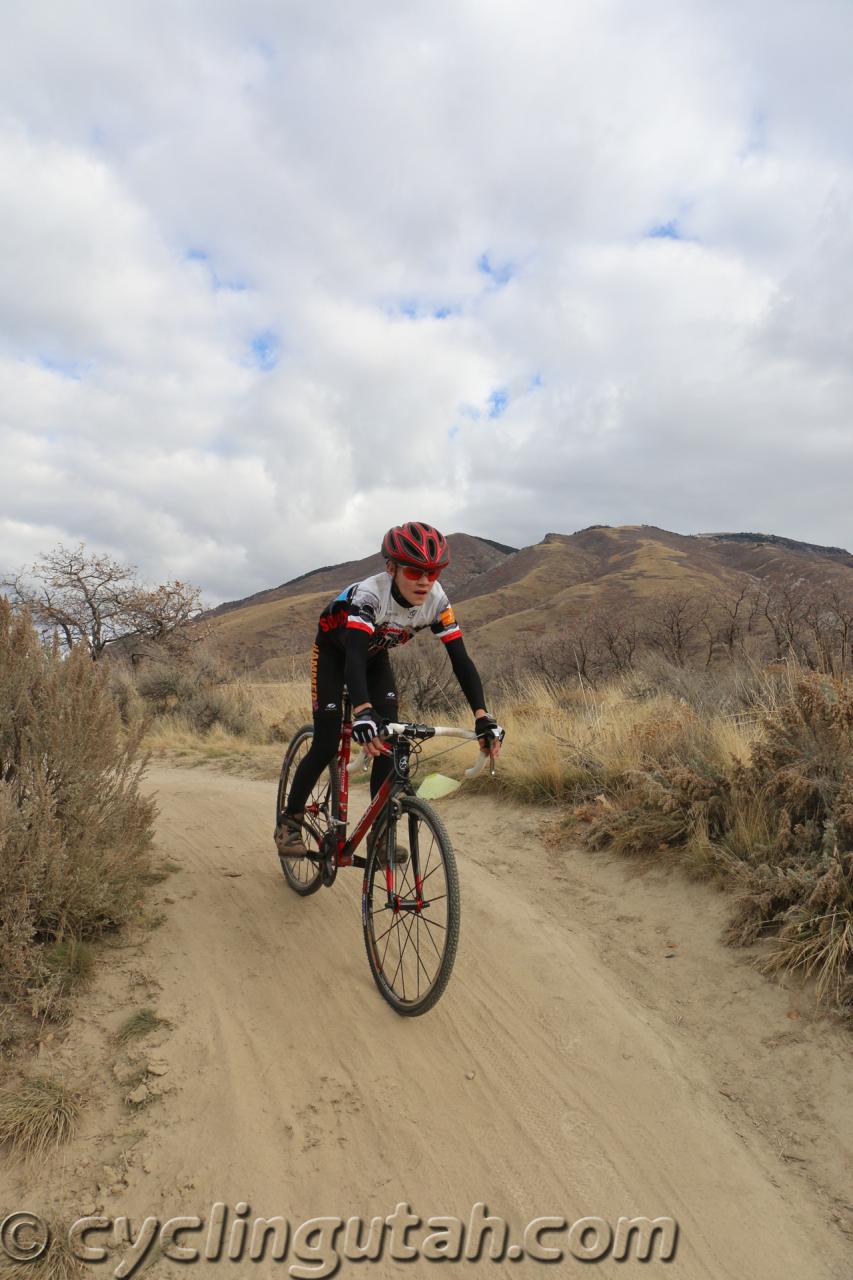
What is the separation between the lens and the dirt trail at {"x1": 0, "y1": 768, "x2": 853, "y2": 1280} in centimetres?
230

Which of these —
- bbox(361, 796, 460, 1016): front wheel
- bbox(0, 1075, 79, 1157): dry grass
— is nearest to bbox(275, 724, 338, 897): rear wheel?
bbox(361, 796, 460, 1016): front wheel

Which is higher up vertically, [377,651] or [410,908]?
[377,651]

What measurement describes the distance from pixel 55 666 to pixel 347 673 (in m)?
1.80

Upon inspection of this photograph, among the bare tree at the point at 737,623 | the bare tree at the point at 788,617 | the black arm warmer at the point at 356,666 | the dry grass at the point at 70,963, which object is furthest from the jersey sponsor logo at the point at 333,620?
the bare tree at the point at 737,623

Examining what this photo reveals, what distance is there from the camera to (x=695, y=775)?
493cm

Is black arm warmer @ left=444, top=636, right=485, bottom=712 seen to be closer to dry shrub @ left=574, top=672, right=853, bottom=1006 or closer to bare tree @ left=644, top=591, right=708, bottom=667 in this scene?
dry shrub @ left=574, top=672, right=853, bottom=1006

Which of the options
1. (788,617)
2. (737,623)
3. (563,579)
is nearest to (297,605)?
(563,579)

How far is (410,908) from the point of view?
3.37 meters

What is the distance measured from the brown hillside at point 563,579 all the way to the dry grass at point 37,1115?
39.1m

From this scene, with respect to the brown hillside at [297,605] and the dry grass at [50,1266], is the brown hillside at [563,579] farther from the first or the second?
the dry grass at [50,1266]

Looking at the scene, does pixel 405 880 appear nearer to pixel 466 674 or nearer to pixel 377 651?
pixel 466 674

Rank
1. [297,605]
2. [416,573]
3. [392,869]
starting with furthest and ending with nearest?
[297,605], [416,573], [392,869]

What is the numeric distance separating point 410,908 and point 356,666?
1.24 metres

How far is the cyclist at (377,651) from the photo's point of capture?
3.56m
